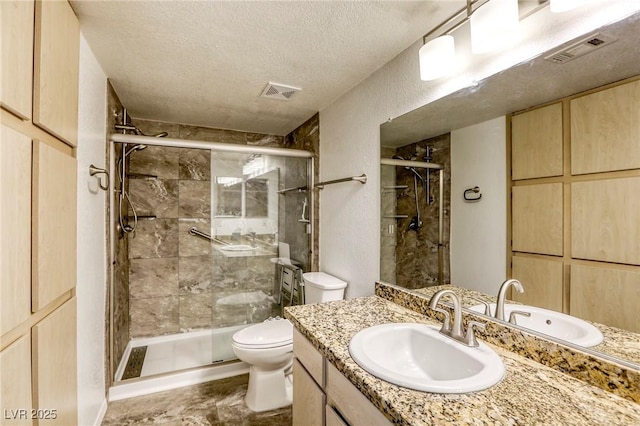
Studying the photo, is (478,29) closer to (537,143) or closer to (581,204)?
Answer: (537,143)

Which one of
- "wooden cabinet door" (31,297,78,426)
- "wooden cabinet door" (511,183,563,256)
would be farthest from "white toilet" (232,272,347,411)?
"wooden cabinet door" (511,183,563,256)

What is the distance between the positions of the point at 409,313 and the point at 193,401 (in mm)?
1715

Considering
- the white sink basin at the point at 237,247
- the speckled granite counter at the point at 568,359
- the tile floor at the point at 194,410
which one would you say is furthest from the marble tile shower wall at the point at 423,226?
the white sink basin at the point at 237,247

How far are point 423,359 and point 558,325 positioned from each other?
0.47 m

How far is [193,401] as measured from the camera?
6.94 ft

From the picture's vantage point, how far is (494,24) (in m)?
1.08

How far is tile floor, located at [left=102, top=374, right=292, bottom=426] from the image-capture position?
1898 millimetres

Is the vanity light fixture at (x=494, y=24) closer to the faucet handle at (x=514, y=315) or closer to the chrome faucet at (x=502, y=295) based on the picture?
the chrome faucet at (x=502, y=295)

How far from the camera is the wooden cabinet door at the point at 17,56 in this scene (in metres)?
0.84

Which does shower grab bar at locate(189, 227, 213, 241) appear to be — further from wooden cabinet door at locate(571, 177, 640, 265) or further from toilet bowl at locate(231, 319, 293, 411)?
wooden cabinet door at locate(571, 177, 640, 265)

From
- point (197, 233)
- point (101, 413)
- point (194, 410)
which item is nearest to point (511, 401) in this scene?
Answer: point (194, 410)

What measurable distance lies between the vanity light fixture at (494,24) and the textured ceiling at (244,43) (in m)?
0.22

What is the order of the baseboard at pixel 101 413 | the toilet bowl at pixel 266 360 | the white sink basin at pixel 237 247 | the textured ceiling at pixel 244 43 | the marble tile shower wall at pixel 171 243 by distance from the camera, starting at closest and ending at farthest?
1. the textured ceiling at pixel 244 43
2. the baseboard at pixel 101 413
3. the toilet bowl at pixel 266 360
4. the white sink basin at pixel 237 247
5. the marble tile shower wall at pixel 171 243

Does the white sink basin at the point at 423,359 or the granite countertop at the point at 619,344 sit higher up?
the granite countertop at the point at 619,344
